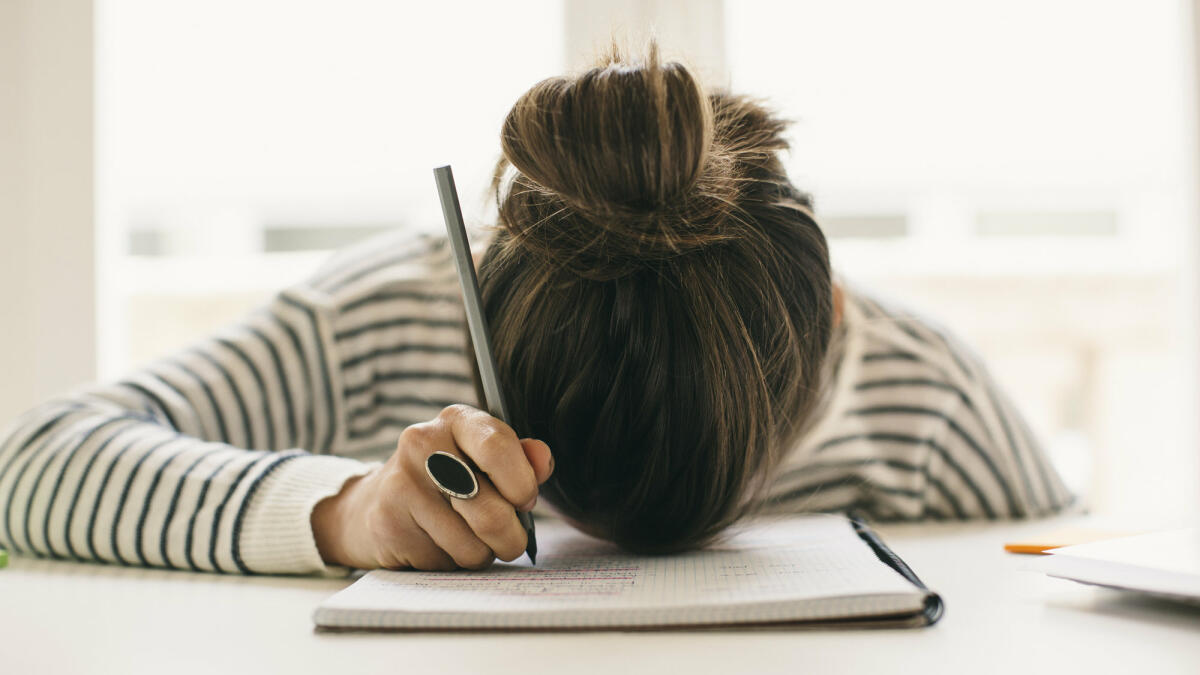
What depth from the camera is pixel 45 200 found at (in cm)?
136

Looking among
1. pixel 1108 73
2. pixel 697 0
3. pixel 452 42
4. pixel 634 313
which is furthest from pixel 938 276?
pixel 634 313

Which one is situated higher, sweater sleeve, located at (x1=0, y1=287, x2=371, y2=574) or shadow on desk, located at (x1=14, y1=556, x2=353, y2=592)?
sweater sleeve, located at (x1=0, y1=287, x2=371, y2=574)

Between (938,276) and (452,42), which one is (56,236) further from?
(938,276)

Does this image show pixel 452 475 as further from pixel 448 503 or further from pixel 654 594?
pixel 654 594

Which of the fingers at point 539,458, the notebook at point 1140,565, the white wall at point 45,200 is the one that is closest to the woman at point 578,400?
the fingers at point 539,458

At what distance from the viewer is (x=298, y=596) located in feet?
1.75

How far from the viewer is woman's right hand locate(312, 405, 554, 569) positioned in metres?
0.49

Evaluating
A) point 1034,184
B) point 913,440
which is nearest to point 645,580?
point 913,440

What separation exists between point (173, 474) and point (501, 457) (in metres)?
0.30

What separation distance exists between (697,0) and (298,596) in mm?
1016

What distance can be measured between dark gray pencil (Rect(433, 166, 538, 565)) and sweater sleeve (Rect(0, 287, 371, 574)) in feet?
0.49

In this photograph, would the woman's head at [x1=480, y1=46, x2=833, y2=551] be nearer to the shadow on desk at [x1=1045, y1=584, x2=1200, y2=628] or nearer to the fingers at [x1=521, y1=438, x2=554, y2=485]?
the fingers at [x1=521, y1=438, x2=554, y2=485]

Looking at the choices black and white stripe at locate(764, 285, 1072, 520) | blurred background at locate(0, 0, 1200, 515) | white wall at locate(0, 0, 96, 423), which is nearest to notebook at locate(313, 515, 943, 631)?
black and white stripe at locate(764, 285, 1072, 520)

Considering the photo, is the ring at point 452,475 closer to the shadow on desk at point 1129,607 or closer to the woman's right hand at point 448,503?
the woman's right hand at point 448,503
